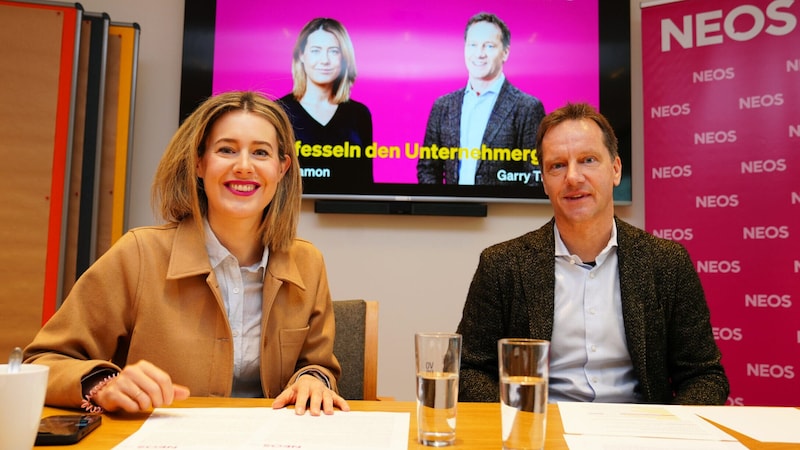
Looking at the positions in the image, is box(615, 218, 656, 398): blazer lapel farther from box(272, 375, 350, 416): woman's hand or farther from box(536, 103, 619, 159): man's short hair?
box(272, 375, 350, 416): woman's hand

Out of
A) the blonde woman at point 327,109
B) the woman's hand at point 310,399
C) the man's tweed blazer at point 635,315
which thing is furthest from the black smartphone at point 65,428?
the blonde woman at point 327,109

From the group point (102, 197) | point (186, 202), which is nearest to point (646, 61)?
point (186, 202)

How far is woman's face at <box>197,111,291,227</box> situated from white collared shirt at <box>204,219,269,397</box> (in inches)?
3.7

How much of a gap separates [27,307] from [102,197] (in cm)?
57

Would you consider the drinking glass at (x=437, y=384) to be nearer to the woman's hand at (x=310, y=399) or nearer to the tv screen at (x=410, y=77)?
the woman's hand at (x=310, y=399)

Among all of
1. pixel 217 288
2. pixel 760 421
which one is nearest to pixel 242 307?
pixel 217 288

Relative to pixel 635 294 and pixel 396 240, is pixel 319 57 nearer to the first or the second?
pixel 396 240

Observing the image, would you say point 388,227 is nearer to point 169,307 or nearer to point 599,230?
point 599,230

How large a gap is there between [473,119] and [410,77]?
1.25ft

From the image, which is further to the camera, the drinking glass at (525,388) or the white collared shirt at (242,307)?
the white collared shirt at (242,307)

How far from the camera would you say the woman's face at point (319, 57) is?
304 centimetres

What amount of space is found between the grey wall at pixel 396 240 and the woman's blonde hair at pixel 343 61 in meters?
0.57

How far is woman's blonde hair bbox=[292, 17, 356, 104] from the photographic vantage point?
304 centimetres

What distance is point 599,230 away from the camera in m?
1.75
